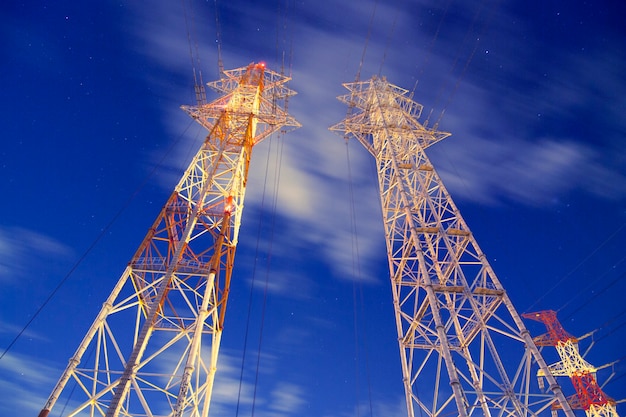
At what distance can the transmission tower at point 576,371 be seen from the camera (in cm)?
3344

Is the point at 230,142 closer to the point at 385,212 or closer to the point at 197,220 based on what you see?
the point at 197,220

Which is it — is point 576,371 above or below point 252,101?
below

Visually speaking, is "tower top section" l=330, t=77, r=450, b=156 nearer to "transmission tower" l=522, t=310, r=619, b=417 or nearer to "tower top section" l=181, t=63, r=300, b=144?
"tower top section" l=181, t=63, r=300, b=144

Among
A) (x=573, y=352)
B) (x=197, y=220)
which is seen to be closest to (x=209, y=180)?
(x=197, y=220)

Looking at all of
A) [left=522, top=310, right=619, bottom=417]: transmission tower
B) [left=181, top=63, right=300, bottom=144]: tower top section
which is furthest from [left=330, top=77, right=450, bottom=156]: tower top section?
[left=522, top=310, right=619, bottom=417]: transmission tower

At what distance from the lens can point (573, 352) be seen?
37969 millimetres

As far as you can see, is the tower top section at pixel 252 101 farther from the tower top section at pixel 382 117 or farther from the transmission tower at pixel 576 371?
the transmission tower at pixel 576 371

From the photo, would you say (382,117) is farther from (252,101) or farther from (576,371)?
(576,371)

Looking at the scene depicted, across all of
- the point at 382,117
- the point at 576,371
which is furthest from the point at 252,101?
the point at 576,371

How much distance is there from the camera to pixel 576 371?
119ft

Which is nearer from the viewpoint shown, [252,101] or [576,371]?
[252,101]

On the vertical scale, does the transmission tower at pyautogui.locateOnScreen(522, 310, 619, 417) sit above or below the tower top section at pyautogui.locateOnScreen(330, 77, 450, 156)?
below

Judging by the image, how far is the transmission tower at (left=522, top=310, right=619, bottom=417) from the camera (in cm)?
3344

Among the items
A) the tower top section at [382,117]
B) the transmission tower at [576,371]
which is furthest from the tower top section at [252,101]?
the transmission tower at [576,371]
